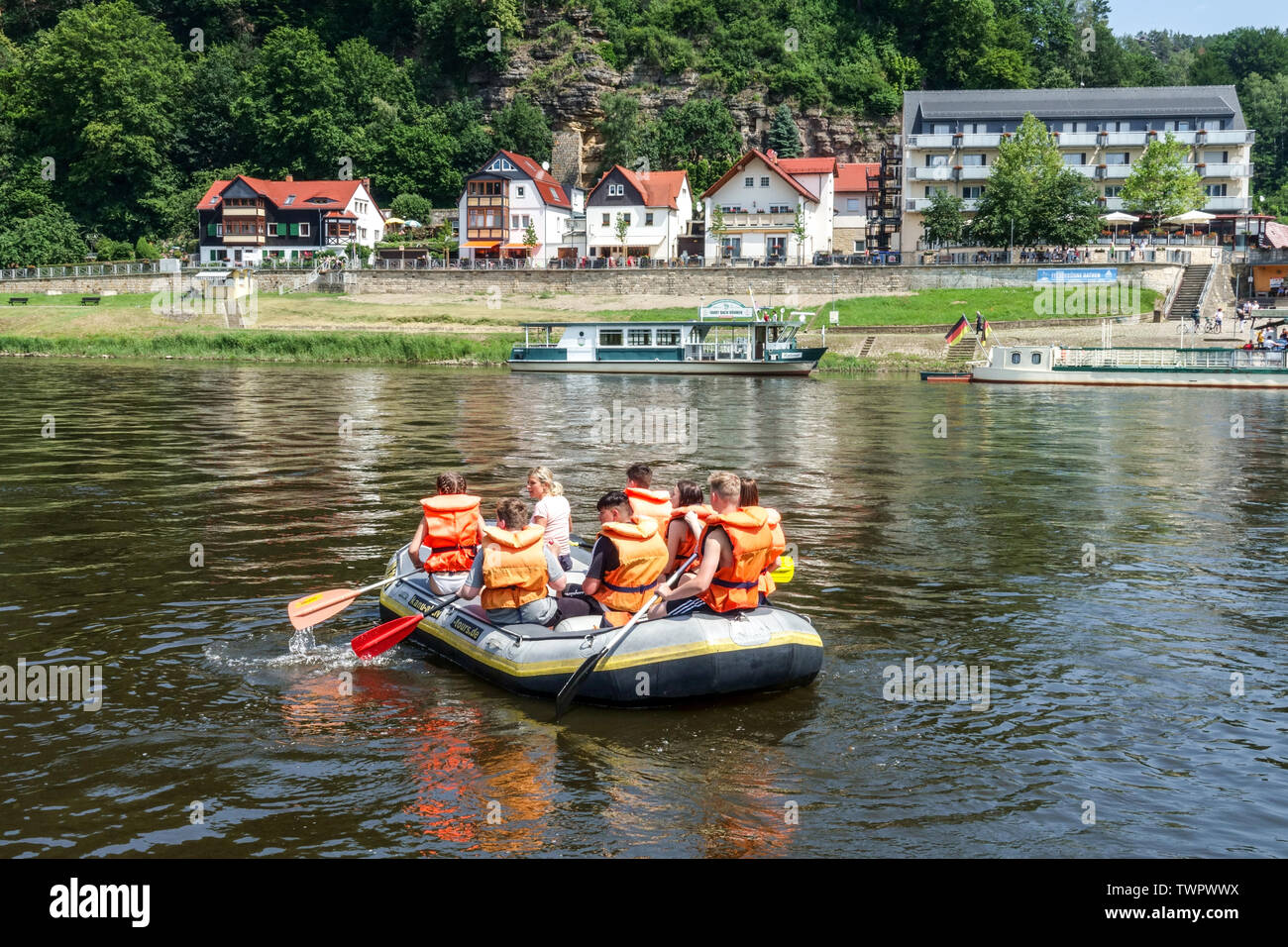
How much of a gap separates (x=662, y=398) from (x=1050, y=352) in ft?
75.1

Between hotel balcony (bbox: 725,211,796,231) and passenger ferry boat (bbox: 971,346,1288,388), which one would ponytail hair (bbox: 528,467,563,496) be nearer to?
passenger ferry boat (bbox: 971,346,1288,388)

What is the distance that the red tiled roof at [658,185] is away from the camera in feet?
338

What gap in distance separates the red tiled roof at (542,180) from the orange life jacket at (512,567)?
95932mm

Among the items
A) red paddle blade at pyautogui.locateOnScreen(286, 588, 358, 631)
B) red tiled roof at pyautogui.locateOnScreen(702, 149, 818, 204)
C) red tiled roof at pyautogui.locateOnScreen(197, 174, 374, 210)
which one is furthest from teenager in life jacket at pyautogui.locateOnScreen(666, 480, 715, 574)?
red tiled roof at pyautogui.locateOnScreen(197, 174, 374, 210)

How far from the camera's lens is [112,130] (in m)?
112

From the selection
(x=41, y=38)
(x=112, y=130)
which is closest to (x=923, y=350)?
(x=112, y=130)

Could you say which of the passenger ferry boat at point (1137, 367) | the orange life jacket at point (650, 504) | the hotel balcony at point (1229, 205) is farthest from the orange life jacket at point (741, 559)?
the hotel balcony at point (1229, 205)

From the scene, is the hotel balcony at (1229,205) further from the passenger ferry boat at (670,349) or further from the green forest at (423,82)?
the passenger ferry boat at (670,349)

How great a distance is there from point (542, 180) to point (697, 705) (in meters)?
101

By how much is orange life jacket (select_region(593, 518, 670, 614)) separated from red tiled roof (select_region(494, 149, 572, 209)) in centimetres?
9624

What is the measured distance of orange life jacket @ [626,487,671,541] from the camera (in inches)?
555

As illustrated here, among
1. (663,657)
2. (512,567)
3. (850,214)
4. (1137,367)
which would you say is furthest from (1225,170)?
(663,657)
